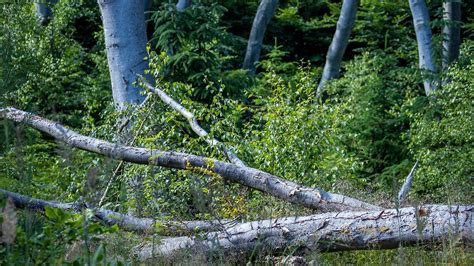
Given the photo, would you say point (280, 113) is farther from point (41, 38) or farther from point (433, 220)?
point (41, 38)

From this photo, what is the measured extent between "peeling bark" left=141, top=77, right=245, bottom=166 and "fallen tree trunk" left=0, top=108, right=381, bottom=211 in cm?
60

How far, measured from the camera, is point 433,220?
5695mm

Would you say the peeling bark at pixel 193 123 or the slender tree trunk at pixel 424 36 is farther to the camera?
the slender tree trunk at pixel 424 36

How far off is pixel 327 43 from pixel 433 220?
19.2m

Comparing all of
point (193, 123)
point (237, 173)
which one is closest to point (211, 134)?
point (193, 123)

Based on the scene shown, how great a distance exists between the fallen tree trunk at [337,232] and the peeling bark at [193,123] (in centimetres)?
239

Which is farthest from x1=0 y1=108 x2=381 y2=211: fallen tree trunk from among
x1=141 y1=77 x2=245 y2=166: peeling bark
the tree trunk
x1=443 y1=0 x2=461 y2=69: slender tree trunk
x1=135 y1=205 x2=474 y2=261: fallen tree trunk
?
Answer: x1=443 y1=0 x2=461 y2=69: slender tree trunk

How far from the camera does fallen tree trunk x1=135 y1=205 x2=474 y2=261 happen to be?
5.67 m

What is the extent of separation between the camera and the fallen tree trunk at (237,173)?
6.93m

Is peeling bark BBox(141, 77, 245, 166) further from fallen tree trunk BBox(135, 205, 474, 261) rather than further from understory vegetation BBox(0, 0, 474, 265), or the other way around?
fallen tree trunk BBox(135, 205, 474, 261)

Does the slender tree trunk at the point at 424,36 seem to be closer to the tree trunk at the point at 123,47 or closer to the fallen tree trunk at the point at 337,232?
the tree trunk at the point at 123,47

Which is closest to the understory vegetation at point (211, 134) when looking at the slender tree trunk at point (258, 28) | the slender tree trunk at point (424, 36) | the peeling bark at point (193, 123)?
the peeling bark at point (193, 123)

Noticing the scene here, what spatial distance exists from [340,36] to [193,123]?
397 inches

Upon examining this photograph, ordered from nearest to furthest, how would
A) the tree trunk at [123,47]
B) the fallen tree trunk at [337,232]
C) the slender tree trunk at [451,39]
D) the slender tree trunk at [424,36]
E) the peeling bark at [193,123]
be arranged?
1. the fallen tree trunk at [337,232]
2. the peeling bark at [193,123]
3. the tree trunk at [123,47]
4. the slender tree trunk at [424,36]
5. the slender tree trunk at [451,39]
